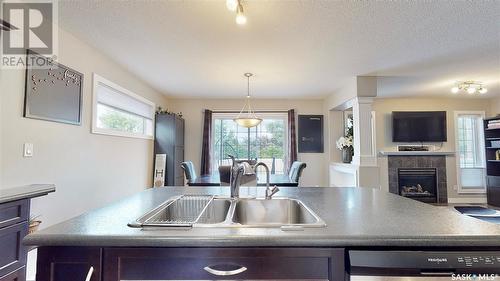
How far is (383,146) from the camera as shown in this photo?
587 cm

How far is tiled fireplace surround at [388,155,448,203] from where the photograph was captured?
A: 18.4ft

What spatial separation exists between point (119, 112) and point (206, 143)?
2.20 m

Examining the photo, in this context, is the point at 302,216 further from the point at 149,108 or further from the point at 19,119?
the point at 149,108

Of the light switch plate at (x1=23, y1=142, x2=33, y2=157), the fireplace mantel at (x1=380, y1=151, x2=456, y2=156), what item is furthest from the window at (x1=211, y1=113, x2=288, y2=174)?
the light switch plate at (x1=23, y1=142, x2=33, y2=157)

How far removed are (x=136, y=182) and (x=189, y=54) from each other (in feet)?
7.80

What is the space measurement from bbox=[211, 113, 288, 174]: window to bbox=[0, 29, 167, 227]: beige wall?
89.5 inches

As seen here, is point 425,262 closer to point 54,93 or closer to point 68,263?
point 68,263

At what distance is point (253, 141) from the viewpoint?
5.96 meters

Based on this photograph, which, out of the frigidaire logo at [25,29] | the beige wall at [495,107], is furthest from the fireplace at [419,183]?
the frigidaire logo at [25,29]

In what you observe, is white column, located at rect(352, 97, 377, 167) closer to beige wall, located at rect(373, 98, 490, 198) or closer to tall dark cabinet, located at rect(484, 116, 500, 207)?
beige wall, located at rect(373, 98, 490, 198)

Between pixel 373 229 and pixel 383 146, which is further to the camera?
pixel 383 146

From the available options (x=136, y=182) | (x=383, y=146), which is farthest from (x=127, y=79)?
(x=383, y=146)

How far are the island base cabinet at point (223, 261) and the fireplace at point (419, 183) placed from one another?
5.69 metres

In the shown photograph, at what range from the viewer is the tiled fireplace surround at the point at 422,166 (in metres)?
5.61
